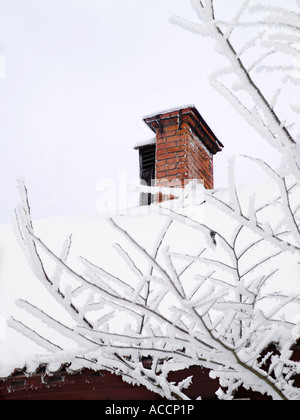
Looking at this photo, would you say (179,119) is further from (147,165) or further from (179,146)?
(147,165)

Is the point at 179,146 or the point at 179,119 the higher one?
the point at 179,119

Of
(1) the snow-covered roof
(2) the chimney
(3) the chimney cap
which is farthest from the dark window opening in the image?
(1) the snow-covered roof

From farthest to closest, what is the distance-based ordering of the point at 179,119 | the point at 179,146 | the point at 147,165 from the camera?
the point at 147,165 → the point at 179,119 → the point at 179,146

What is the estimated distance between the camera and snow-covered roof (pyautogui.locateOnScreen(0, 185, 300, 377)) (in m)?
4.26

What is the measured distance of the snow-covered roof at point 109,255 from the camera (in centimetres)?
426

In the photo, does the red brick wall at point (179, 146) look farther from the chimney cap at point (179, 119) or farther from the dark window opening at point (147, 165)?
the dark window opening at point (147, 165)

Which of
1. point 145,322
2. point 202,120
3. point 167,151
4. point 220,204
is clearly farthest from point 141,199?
point 220,204

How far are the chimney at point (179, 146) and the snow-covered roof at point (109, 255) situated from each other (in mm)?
865

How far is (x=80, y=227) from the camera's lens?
7113 millimetres

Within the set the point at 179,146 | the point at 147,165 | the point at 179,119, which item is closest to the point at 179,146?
the point at 179,146

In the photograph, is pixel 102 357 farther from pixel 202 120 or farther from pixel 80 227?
pixel 202 120

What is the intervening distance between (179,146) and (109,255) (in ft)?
8.32

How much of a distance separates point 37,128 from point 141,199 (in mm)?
128699

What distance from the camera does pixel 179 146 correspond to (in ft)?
23.6
